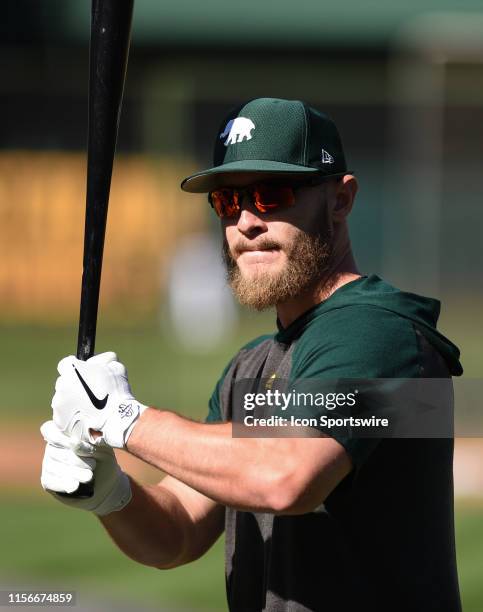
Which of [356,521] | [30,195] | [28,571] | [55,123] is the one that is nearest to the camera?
[356,521]

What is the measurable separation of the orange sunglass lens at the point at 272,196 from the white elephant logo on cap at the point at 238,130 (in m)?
0.14

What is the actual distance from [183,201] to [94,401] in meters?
13.3

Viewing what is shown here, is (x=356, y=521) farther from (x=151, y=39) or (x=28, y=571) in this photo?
(x=151, y=39)

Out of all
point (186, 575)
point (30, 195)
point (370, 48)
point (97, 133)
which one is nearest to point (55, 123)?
point (30, 195)

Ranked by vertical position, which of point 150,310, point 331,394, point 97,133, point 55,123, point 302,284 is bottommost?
point 331,394

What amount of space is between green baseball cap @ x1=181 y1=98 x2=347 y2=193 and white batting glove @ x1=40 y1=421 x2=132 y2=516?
811 millimetres

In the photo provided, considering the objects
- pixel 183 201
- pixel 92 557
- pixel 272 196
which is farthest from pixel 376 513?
pixel 183 201

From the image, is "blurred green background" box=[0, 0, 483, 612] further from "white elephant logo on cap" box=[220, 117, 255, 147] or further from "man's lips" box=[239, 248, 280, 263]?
"white elephant logo on cap" box=[220, 117, 255, 147]

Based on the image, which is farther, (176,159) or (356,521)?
(176,159)

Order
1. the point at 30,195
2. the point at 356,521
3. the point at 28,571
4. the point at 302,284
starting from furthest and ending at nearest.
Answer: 1. the point at 30,195
2. the point at 28,571
3. the point at 302,284
4. the point at 356,521

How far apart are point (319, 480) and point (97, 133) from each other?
1175mm

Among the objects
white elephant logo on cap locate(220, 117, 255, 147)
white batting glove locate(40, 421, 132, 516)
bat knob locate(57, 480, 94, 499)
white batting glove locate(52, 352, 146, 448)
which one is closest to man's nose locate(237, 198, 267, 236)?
white elephant logo on cap locate(220, 117, 255, 147)

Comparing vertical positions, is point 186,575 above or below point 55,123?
below

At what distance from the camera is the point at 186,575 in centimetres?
694
